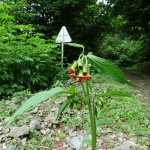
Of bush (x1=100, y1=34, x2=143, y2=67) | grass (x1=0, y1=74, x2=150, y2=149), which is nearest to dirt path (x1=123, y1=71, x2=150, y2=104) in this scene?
grass (x1=0, y1=74, x2=150, y2=149)

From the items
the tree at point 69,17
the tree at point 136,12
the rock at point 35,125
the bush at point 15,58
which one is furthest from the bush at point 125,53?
the rock at point 35,125

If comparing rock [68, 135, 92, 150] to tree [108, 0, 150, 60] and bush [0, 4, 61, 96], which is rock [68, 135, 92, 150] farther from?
tree [108, 0, 150, 60]

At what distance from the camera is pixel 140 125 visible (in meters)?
2.09

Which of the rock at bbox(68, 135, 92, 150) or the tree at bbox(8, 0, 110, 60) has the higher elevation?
the tree at bbox(8, 0, 110, 60)

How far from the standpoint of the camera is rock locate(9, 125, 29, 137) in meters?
1.67

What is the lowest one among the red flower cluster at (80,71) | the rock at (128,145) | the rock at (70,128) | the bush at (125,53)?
the rock at (128,145)

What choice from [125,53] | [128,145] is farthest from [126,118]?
[125,53]

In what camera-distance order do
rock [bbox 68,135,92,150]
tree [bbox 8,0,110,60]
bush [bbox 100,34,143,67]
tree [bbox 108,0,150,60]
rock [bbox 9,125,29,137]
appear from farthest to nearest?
bush [bbox 100,34,143,67] → tree [bbox 8,0,110,60] → tree [bbox 108,0,150,60] → rock [bbox 9,125,29,137] → rock [bbox 68,135,92,150]

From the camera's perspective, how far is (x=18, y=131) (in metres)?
1.71

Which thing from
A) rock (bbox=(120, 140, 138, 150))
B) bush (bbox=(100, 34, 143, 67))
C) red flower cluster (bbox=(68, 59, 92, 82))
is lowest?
rock (bbox=(120, 140, 138, 150))

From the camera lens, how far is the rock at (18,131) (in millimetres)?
1675

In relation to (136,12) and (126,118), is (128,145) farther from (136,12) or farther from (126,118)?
(136,12)

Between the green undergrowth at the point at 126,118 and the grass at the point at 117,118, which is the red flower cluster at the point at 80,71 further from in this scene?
the green undergrowth at the point at 126,118

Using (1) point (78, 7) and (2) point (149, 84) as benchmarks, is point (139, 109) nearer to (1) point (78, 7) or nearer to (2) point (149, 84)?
(2) point (149, 84)
